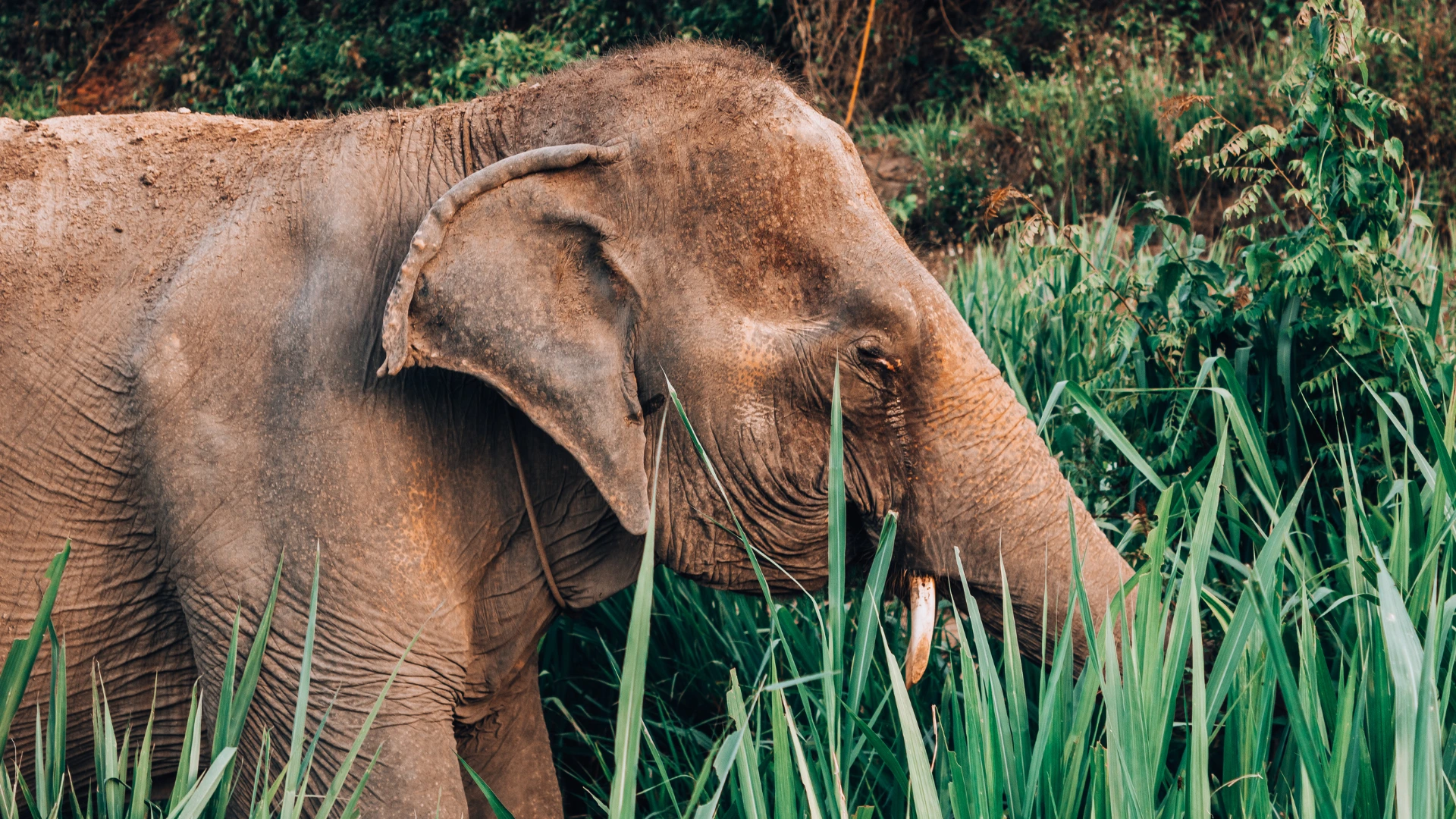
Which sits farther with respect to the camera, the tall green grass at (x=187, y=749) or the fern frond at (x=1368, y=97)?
the fern frond at (x=1368, y=97)

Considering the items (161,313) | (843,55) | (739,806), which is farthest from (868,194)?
(843,55)

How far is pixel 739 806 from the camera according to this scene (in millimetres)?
1977

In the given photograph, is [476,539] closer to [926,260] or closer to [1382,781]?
[1382,781]

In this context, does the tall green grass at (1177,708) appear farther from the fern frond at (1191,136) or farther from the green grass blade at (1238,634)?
the fern frond at (1191,136)

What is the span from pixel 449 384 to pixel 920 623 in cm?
80

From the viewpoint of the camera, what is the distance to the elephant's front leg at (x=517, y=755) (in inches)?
95.6

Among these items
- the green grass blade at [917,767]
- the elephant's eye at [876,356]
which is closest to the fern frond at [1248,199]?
the elephant's eye at [876,356]

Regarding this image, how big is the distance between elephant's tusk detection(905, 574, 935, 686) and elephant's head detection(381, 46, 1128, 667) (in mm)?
18

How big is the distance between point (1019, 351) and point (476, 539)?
7.48 feet

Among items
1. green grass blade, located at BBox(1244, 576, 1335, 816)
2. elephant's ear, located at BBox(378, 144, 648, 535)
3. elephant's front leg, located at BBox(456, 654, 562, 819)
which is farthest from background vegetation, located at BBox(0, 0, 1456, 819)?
elephant's ear, located at BBox(378, 144, 648, 535)

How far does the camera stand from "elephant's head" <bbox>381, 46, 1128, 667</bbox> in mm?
1910

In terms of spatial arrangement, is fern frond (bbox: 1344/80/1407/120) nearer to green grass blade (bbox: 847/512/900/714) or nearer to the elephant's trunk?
the elephant's trunk

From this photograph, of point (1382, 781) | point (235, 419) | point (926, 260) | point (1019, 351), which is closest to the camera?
point (1382, 781)

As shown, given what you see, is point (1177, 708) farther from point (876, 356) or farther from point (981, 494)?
point (876, 356)
